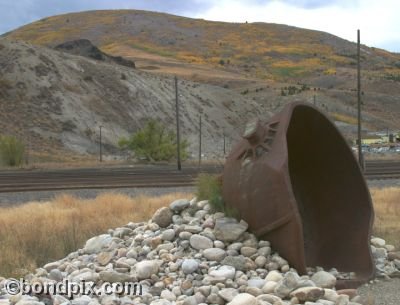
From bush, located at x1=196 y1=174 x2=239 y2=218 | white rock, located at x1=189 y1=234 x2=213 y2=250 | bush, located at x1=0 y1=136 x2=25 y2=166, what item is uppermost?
bush, located at x1=196 y1=174 x2=239 y2=218

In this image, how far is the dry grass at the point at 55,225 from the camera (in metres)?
10.2

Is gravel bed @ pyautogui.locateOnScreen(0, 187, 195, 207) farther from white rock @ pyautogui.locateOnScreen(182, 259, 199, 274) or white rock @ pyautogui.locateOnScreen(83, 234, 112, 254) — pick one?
white rock @ pyautogui.locateOnScreen(182, 259, 199, 274)

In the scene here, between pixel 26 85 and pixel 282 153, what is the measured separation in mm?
54510

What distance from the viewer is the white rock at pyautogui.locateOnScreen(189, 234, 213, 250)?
8930 millimetres

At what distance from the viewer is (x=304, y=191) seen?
11383mm

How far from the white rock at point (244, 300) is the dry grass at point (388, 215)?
5.30m

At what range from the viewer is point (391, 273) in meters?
9.77

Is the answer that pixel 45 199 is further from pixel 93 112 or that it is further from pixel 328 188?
pixel 93 112

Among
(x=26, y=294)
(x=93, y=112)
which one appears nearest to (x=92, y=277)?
(x=26, y=294)

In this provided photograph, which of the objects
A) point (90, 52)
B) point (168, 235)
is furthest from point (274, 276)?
point (90, 52)

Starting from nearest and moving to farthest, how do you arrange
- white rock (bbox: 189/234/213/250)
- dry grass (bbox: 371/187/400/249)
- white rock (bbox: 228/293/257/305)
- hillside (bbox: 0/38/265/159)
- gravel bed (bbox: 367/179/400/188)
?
white rock (bbox: 228/293/257/305), white rock (bbox: 189/234/213/250), dry grass (bbox: 371/187/400/249), gravel bed (bbox: 367/179/400/188), hillside (bbox: 0/38/265/159)

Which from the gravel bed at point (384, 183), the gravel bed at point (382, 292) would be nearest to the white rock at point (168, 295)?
the gravel bed at point (382, 292)

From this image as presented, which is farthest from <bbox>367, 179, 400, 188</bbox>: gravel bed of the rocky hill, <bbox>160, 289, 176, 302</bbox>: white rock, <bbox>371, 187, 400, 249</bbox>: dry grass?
the rocky hill

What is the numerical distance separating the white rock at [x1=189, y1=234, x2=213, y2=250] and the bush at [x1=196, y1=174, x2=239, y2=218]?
0.66 m
